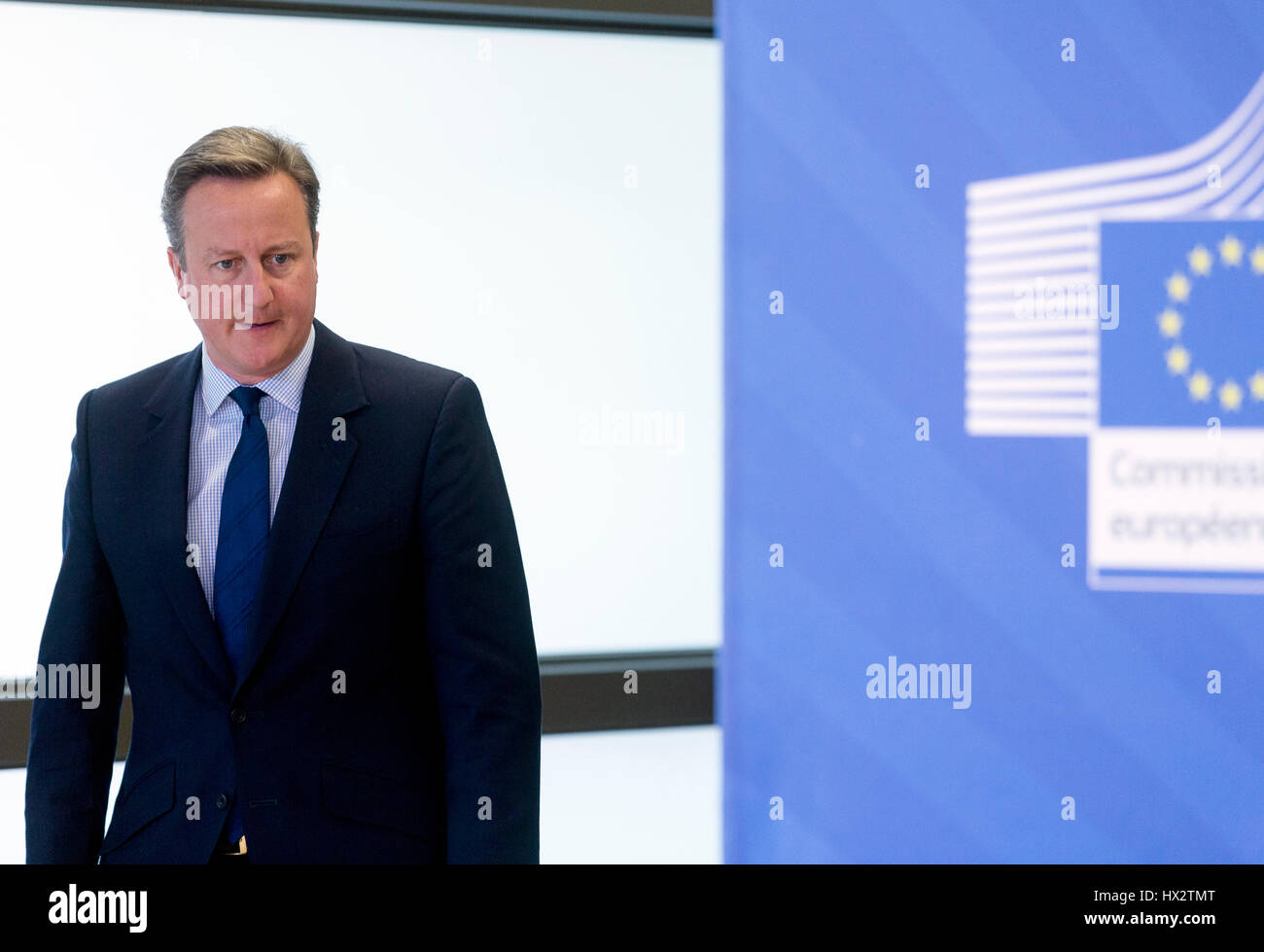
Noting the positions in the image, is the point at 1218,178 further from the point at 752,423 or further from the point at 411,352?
the point at 411,352

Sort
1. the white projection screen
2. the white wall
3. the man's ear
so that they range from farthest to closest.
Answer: the white wall, the white projection screen, the man's ear

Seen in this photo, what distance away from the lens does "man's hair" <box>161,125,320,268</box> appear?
137 cm

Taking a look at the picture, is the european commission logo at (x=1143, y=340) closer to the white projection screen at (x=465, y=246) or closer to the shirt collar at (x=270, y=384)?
the white projection screen at (x=465, y=246)

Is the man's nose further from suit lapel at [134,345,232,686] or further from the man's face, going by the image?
suit lapel at [134,345,232,686]

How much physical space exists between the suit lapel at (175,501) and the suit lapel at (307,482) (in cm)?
2

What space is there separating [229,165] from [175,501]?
47 cm

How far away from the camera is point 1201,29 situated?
1.75 metres

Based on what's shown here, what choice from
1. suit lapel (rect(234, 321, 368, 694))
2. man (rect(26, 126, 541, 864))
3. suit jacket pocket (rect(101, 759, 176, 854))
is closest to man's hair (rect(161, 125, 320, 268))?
man (rect(26, 126, 541, 864))

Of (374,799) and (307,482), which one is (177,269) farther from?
(374,799)

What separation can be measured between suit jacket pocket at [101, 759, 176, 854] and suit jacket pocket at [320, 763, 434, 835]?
21 centimetres

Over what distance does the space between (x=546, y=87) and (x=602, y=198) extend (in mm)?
227

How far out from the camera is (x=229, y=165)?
1.37m

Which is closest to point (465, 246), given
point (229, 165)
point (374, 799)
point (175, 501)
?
point (229, 165)
